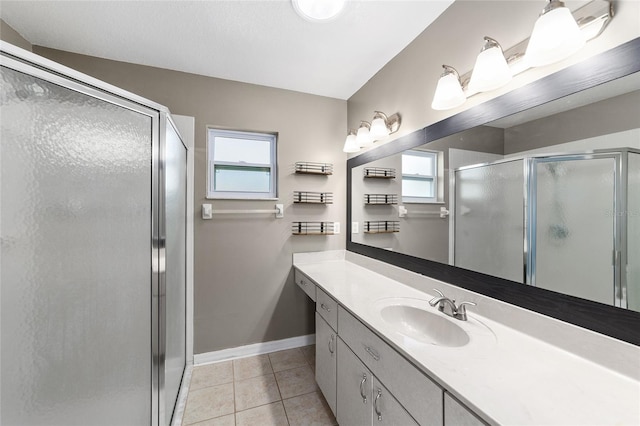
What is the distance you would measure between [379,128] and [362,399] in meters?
1.65

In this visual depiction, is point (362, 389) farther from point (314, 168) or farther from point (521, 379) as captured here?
point (314, 168)

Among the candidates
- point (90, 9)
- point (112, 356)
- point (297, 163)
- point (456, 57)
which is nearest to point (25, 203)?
point (112, 356)

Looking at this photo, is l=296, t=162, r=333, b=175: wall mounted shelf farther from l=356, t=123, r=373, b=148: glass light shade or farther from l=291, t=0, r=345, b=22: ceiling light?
l=291, t=0, r=345, b=22: ceiling light

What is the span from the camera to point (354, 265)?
2.15m

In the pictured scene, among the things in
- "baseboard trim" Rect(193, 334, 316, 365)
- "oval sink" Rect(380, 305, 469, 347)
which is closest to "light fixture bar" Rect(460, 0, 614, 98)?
"oval sink" Rect(380, 305, 469, 347)

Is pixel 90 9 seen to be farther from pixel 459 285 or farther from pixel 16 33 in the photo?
pixel 459 285

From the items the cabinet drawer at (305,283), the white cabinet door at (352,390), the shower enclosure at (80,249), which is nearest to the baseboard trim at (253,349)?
the cabinet drawer at (305,283)

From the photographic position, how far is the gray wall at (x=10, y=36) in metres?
1.40

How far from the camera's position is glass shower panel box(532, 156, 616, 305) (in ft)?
2.57

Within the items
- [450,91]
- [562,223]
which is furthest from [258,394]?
[450,91]

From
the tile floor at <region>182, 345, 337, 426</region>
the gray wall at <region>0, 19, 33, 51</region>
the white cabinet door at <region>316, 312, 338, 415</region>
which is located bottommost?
the tile floor at <region>182, 345, 337, 426</region>

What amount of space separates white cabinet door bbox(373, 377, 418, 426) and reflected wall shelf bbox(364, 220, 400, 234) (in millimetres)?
997

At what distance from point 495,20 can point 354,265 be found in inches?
70.0

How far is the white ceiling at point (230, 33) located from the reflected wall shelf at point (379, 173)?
2.54 ft
